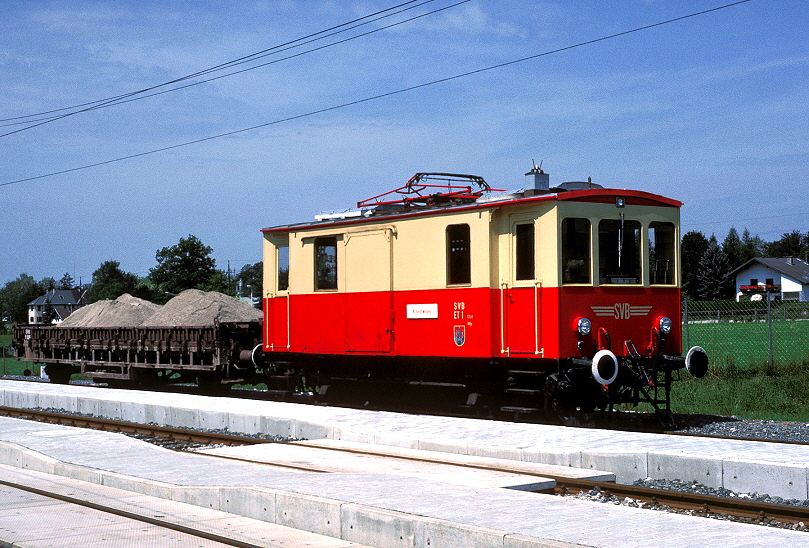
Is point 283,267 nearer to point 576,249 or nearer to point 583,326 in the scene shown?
point 576,249

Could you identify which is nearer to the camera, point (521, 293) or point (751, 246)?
point (521, 293)

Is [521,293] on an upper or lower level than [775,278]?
lower

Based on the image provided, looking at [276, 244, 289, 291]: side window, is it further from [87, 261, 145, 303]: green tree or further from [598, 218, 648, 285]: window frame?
[87, 261, 145, 303]: green tree

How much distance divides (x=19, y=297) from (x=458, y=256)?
7479 inches

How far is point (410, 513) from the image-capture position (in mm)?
7738

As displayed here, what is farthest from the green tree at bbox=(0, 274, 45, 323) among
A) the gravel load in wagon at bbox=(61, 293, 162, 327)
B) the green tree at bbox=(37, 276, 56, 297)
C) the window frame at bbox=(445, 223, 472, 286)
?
the window frame at bbox=(445, 223, 472, 286)

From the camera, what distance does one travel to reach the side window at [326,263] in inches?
751

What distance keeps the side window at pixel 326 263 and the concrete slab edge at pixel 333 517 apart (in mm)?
8653

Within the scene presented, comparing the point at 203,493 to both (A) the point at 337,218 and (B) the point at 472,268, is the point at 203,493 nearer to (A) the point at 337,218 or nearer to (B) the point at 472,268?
(B) the point at 472,268

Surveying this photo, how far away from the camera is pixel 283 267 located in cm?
2055

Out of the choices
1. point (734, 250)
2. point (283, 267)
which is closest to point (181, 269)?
point (283, 267)

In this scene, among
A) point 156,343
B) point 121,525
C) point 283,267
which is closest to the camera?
point 121,525

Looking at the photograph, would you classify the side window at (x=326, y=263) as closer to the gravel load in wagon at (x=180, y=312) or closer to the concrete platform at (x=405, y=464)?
the concrete platform at (x=405, y=464)

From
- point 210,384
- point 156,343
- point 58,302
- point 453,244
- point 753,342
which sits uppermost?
point 58,302
